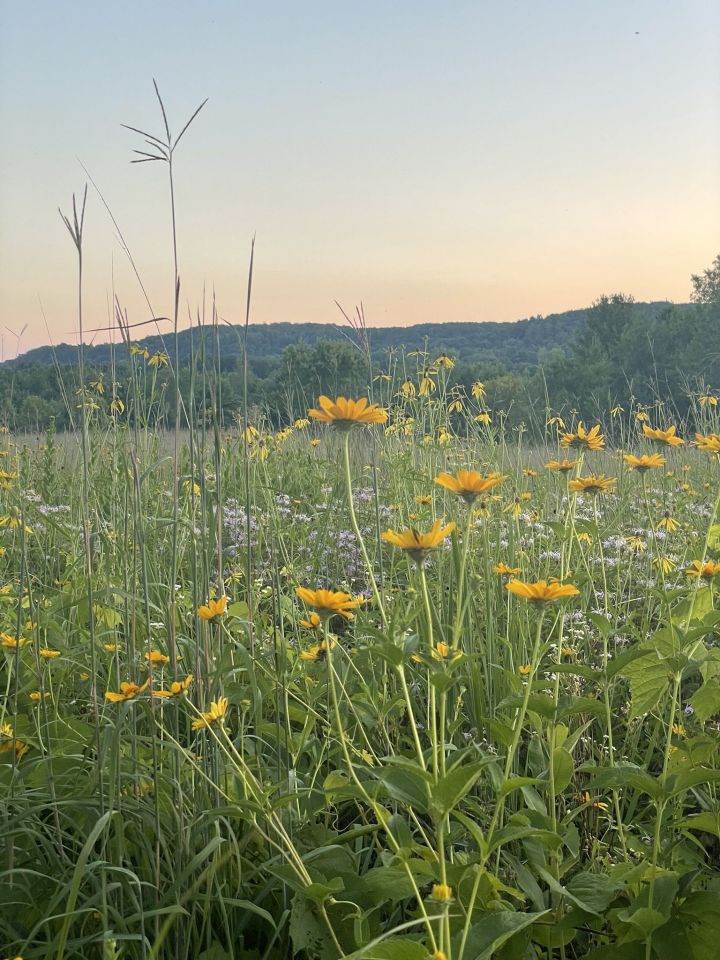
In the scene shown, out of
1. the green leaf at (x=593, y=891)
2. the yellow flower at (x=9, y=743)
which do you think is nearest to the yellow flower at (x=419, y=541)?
the green leaf at (x=593, y=891)

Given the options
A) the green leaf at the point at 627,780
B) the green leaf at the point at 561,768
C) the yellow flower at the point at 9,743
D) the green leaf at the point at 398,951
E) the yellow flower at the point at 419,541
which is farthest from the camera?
the yellow flower at the point at 9,743

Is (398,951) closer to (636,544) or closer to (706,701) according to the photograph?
(706,701)

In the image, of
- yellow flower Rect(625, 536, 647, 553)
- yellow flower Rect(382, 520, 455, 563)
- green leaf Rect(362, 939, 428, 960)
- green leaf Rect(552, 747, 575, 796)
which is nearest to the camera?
green leaf Rect(362, 939, 428, 960)

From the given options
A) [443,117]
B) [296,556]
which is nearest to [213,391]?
[296,556]

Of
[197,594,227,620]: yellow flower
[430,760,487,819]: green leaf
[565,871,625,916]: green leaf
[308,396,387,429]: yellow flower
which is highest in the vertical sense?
[308,396,387,429]: yellow flower

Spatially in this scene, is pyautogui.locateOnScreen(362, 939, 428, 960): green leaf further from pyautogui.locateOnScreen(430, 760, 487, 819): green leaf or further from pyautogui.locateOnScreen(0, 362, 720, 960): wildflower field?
pyautogui.locateOnScreen(430, 760, 487, 819): green leaf

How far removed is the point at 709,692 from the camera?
1.05m

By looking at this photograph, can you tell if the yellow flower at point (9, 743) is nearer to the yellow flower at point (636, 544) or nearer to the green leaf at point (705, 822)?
the green leaf at point (705, 822)

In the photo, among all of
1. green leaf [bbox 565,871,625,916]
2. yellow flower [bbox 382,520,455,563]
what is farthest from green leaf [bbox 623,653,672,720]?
yellow flower [bbox 382,520,455,563]

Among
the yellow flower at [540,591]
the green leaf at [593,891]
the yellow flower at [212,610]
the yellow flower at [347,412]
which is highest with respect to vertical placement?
the yellow flower at [347,412]

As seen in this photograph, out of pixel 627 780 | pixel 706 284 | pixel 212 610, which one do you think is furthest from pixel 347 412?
pixel 706 284

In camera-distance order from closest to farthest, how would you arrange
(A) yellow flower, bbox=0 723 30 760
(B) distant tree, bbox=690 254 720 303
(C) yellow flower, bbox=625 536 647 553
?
(A) yellow flower, bbox=0 723 30 760 < (C) yellow flower, bbox=625 536 647 553 < (B) distant tree, bbox=690 254 720 303

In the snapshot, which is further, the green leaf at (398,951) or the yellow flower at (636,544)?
the yellow flower at (636,544)

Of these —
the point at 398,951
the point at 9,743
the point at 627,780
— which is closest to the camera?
the point at 398,951
